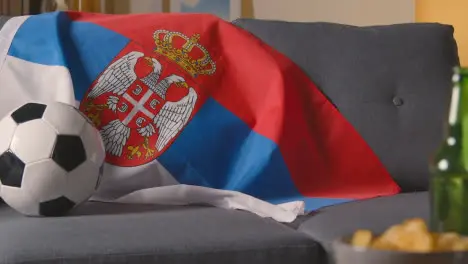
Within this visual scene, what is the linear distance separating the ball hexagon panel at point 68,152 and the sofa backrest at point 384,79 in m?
0.62

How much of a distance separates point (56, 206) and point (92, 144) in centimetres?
13

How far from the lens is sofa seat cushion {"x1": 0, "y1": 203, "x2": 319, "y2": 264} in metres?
1.01

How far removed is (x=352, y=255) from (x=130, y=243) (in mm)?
460

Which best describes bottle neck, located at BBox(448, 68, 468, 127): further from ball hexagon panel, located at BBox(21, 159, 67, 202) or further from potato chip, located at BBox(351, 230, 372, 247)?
ball hexagon panel, located at BBox(21, 159, 67, 202)

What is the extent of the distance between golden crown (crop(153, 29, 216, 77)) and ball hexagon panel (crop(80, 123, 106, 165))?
345mm

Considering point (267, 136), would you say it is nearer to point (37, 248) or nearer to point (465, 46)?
point (37, 248)

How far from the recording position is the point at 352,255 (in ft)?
2.21

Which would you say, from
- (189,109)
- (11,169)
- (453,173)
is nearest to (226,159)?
(189,109)

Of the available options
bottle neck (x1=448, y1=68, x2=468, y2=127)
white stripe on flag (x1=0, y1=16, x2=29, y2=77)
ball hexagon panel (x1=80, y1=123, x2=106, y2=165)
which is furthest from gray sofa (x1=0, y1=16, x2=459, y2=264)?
white stripe on flag (x1=0, y1=16, x2=29, y2=77)

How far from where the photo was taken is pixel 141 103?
1.55m

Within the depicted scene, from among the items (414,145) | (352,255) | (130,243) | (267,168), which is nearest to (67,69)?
(267,168)

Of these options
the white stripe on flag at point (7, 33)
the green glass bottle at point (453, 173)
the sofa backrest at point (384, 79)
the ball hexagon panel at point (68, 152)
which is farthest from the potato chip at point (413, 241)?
the white stripe on flag at point (7, 33)

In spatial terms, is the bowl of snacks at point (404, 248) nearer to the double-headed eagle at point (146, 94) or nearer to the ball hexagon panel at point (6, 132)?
the ball hexagon panel at point (6, 132)

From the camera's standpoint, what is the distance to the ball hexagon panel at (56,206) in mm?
1256
